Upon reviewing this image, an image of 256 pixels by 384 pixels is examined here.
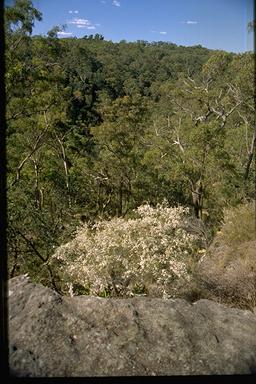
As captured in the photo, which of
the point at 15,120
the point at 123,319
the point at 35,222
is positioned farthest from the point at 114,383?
the point at 15,120

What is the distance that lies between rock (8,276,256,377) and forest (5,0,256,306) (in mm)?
2572

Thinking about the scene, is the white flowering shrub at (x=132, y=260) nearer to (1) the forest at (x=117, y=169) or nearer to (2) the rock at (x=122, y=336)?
(1) the forest at (x=117, y=169)

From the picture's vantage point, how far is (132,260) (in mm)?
4832

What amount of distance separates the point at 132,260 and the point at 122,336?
294 cm

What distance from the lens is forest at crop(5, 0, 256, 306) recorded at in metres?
4.96

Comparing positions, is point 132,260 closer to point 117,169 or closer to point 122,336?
point 122,336

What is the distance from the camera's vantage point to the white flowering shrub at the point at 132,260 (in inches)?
187

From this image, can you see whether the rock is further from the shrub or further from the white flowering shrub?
the white flowering shrub

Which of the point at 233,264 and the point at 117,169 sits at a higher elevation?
the point at 117,169

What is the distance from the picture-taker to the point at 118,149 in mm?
10938

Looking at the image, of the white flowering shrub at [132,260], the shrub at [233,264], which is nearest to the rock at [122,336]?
the shrub at [233,264]

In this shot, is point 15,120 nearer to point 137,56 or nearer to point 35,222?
point 35,222

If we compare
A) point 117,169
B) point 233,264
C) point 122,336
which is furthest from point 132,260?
point 117,169

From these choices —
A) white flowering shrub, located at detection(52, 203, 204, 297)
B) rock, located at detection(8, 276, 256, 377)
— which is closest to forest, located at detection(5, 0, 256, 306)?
white flowering shrub, located at detection(52, 203, 204, 297)
